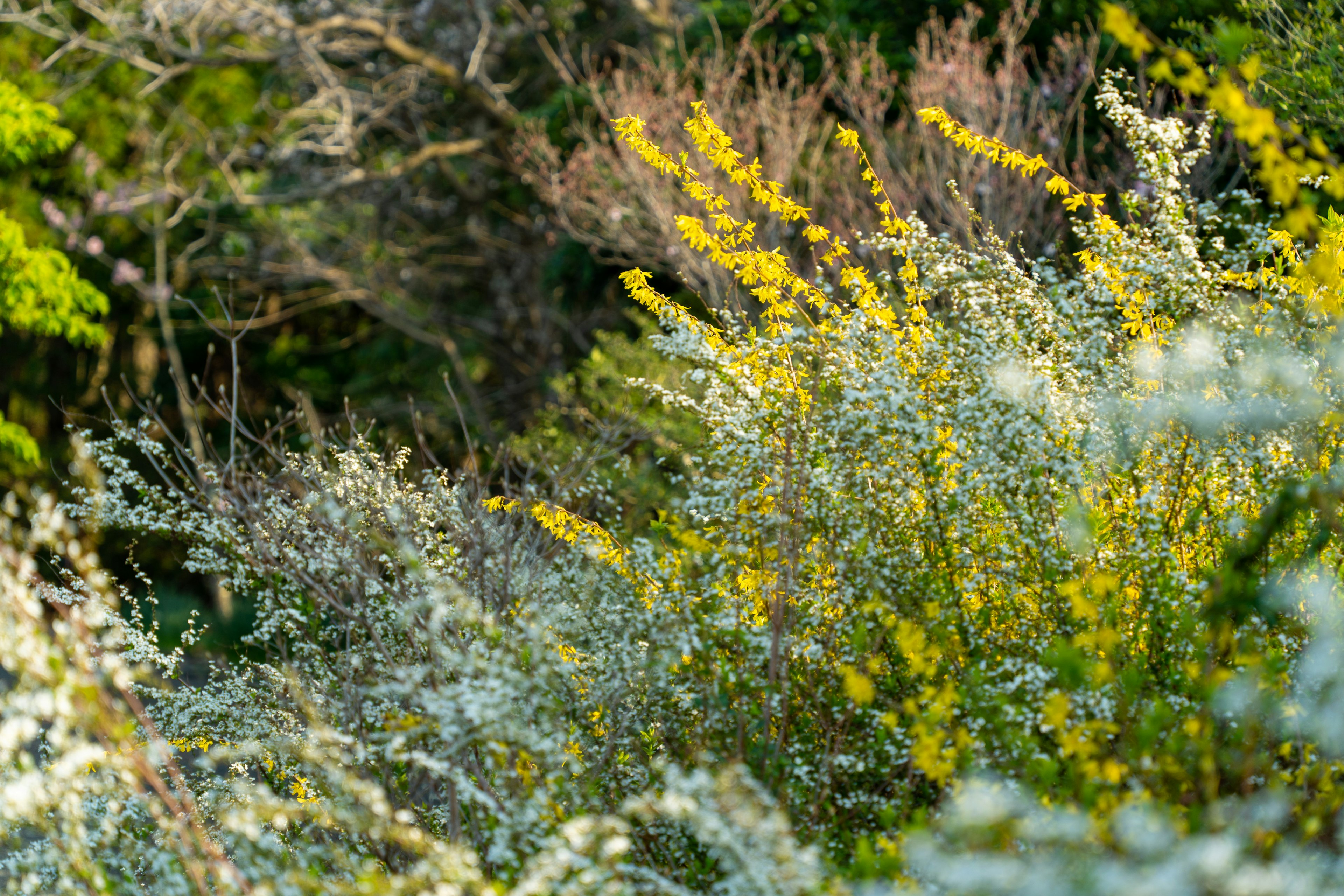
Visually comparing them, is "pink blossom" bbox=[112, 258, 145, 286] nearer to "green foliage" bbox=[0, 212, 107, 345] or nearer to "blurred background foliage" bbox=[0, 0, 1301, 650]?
"blurred background foliage" bbox=[0, 0, 1301, 650]

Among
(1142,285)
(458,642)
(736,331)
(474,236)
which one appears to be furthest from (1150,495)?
(474,236)

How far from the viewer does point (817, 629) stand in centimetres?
396

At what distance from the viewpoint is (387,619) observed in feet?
14.7

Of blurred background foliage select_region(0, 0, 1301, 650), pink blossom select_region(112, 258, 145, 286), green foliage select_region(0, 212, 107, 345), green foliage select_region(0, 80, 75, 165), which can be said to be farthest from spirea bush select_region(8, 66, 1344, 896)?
pink blossom select_region(112, 258, 145, 286)

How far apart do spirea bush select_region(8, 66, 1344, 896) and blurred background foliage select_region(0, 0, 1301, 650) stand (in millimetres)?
1634

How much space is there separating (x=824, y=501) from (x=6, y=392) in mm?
15205

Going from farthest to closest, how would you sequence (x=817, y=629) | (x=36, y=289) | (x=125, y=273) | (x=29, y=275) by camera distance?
(x=125, y=273)
(x=36, y=289)
(x=29, y=275)
(x=817, y=629)

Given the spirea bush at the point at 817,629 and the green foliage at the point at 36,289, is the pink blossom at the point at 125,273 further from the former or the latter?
the spirea bush at the point at 817,629

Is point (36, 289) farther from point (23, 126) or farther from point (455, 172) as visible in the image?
point (455, 172)

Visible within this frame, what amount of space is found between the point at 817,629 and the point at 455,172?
436 inches

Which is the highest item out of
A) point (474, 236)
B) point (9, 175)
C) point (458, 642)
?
point (474, 236)

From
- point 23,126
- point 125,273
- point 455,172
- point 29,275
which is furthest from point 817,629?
point 125,273

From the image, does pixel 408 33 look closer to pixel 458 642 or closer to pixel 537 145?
pixel 537 145

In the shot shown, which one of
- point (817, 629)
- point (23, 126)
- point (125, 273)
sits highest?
point (817, 629)
